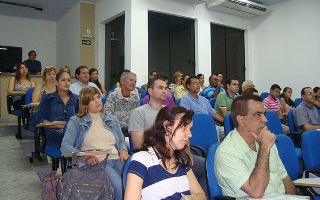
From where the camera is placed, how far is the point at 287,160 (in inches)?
87.0

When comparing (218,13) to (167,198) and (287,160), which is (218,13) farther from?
(167,198)

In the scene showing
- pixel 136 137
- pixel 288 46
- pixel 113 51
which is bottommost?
pixel 136 137

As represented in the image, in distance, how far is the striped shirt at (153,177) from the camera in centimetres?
131

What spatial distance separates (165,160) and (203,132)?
1777mm

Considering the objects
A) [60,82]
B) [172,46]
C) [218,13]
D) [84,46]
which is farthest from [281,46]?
[60,82]

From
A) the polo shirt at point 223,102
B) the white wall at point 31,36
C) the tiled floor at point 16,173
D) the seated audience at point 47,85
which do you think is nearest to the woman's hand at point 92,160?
the tiled floor at point 16,173

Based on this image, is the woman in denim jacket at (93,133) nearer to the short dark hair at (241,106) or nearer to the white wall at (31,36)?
the short dark hair at (241,106)

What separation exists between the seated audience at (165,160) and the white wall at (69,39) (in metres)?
6.76

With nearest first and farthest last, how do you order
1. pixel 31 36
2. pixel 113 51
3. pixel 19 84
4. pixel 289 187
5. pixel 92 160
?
pixel 289 187
pixel 92 160
pixel 19 84
pixel 113 51
pixel 31 36

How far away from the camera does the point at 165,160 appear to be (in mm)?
1384

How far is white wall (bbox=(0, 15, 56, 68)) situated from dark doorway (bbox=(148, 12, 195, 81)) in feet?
12.4

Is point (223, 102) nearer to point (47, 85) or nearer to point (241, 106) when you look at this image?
point (47, 85)

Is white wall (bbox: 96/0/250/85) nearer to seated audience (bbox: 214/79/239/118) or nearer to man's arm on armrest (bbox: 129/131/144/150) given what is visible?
seated audience (bbox: 214/79/239/118)

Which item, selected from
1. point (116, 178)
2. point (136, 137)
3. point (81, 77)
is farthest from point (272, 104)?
point (116, 178)
